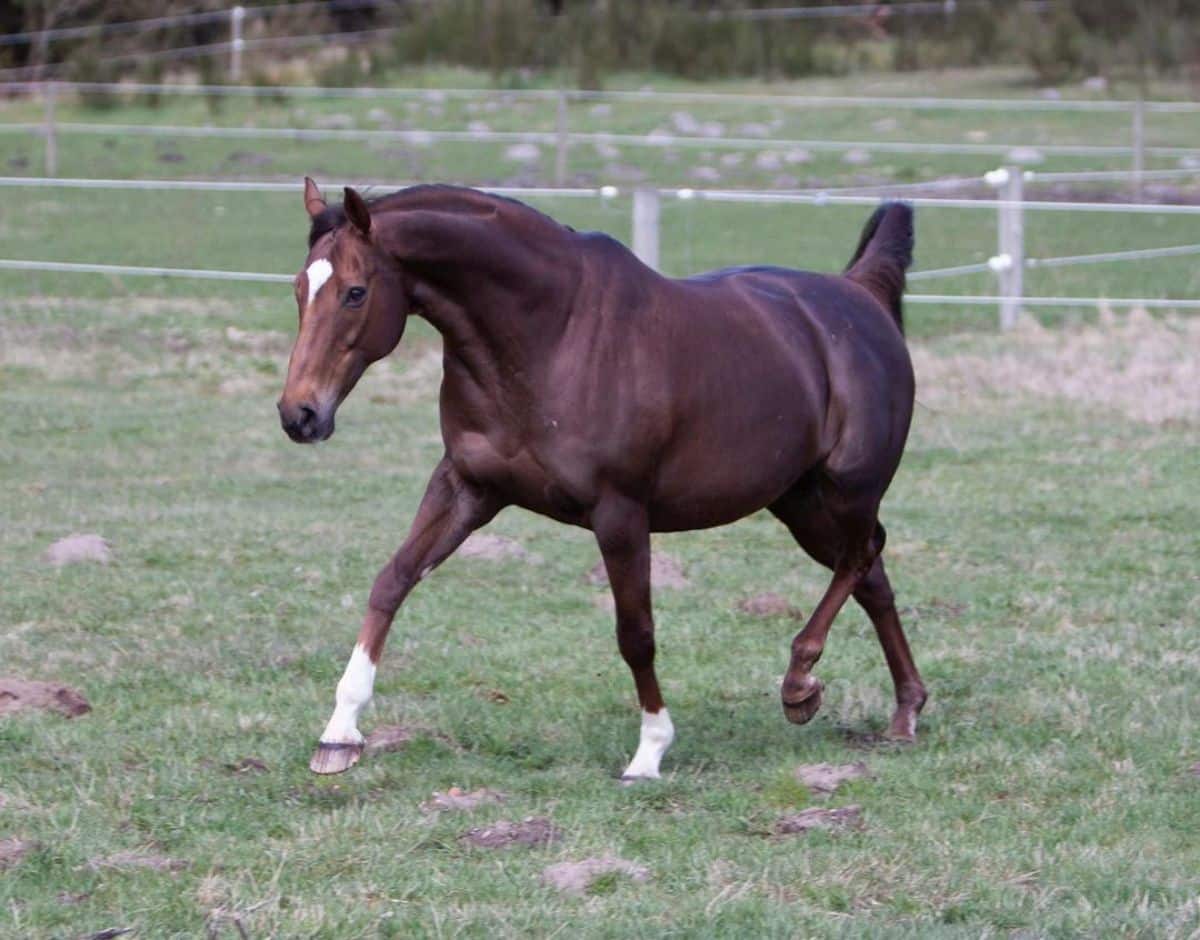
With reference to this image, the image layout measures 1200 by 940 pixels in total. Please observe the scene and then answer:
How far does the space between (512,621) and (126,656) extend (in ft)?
4.84

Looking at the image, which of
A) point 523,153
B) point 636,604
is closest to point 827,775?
point 636,604

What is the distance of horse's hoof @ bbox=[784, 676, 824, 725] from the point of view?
5.72 metres

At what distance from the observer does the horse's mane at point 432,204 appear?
4941 millimetres

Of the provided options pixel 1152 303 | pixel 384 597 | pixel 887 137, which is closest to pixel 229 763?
pixel 384 597

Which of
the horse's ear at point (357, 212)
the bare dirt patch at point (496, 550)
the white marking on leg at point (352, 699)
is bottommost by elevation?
the bare dirt patch at point (496, 550)

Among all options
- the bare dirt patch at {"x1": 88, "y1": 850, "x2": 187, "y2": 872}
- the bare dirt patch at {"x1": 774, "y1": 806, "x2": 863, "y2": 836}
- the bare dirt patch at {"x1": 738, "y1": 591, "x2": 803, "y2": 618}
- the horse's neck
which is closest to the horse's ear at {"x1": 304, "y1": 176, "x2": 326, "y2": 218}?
the horse's neck

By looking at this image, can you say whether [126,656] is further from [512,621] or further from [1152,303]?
[1152,303]

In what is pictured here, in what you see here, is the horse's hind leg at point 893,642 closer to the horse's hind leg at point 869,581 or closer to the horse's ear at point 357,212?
the horse's hind leg at point 869,581

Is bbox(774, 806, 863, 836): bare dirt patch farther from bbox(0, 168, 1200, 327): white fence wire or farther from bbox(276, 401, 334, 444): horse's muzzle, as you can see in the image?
bbox(0, 168, 1200, 327): white fence wire

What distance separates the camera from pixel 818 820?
4.96 meters

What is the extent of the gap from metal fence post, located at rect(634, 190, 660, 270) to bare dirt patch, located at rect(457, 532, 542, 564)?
4750 millimetres

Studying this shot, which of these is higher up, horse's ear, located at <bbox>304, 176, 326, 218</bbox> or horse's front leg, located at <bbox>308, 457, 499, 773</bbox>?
horse's ear, located at <bbox>304, 176, 326, 218</bbox>

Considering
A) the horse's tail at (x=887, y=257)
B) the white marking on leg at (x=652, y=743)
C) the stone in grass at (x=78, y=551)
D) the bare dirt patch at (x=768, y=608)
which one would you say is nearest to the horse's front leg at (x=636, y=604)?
the white marking on leg at (x=652, y=743)

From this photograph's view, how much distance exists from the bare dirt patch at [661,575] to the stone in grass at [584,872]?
11.0 feet
